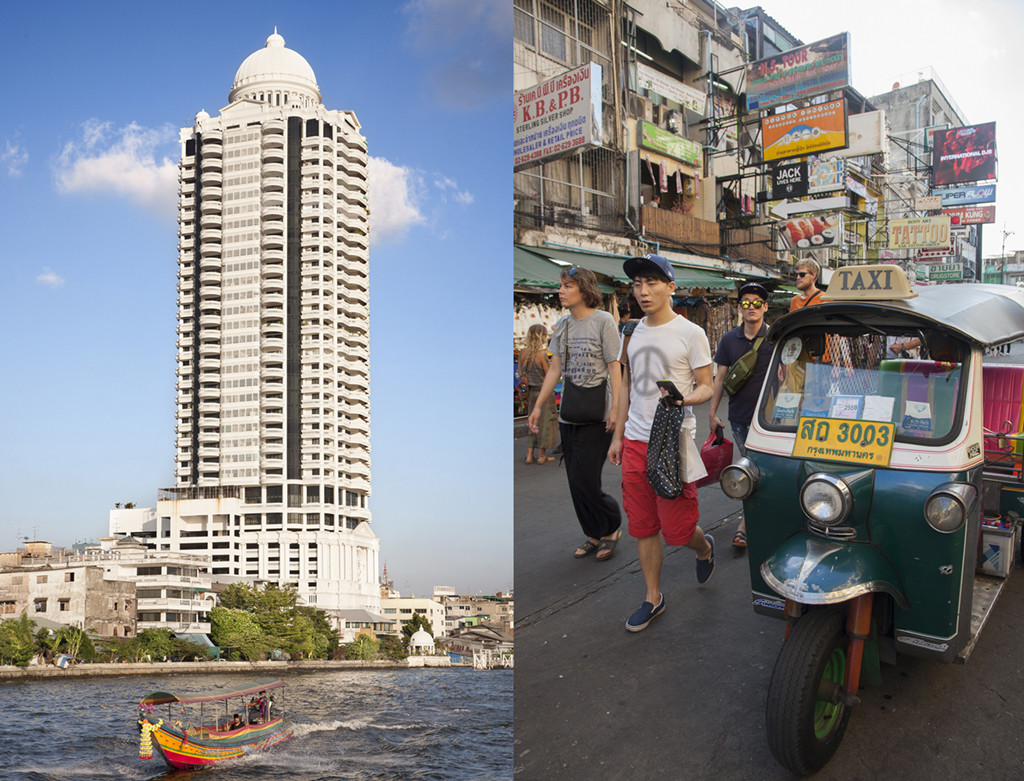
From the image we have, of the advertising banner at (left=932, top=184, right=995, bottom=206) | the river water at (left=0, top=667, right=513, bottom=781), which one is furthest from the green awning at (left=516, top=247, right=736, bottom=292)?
the advertising banner at (left=932, top=184, right=995, bottom=206)

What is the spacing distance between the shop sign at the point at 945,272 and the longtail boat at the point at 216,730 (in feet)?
86.1

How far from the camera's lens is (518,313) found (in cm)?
901

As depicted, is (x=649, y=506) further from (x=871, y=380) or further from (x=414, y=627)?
(x=414, y=627)

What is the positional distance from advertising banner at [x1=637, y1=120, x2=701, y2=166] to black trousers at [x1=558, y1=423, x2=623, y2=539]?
37.9ft

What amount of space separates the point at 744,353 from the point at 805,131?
12.4 meters

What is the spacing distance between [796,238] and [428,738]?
1354 cm

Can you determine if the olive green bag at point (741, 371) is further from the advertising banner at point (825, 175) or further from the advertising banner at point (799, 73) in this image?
the advertising banner at point (799, 73)

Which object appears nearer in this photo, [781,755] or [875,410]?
[781,755]

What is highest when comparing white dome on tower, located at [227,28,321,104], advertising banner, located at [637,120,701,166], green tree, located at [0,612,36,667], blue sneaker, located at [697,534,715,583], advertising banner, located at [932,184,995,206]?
advertising banner, located at [932,184,995,206]

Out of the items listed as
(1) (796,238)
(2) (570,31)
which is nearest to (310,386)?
(2) (570,31)

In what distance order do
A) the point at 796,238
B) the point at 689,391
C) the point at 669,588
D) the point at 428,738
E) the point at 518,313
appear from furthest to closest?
the point at 796,238
the point at 428,738
the point at 518,313
the point at 669,588
the point at 689,391

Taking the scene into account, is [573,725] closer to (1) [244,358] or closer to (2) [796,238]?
(1) [244,358]

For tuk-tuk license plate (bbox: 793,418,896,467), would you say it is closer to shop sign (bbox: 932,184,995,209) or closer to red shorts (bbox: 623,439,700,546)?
red shorts (bbox: 623,439,700,546)

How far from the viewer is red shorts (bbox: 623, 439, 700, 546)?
8.73 feet
